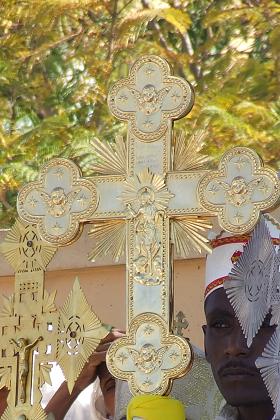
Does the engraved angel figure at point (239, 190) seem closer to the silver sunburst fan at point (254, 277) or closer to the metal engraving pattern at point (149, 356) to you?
the silver sunburst fan at point (254, 277)

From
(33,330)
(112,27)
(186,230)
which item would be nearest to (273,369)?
(186,230)

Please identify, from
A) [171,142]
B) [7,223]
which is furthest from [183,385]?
[7,223]

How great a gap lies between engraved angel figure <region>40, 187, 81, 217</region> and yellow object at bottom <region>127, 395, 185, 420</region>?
505 millimetres

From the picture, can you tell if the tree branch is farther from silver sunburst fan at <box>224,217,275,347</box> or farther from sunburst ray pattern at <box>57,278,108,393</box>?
silver sunburst fan at <box>224,217,275,347</box>

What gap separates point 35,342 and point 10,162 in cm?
345

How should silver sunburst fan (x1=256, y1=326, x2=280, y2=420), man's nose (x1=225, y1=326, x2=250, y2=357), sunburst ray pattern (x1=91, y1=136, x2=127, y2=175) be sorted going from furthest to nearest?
man's nose (x1=225, y1=326, x2=250, y2=357) < sunburst ray pattern (x1=91, y1=136, x2=127, y2=175) < silver sunburst fan (x1=256, y1=326, x2=280, y2=420)

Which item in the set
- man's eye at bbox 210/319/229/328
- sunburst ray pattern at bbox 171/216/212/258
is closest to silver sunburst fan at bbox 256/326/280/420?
sunburst ray pattern at bbox 171/216/212/258

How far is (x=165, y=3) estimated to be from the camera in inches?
344

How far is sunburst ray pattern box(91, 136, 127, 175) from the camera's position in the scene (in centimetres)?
487

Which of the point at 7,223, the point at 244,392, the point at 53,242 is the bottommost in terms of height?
the point at 244,392

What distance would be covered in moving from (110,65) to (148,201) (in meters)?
3.87

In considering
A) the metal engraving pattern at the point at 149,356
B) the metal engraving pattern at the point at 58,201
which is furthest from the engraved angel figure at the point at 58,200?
the metal engraving pattern at the point at 149,356

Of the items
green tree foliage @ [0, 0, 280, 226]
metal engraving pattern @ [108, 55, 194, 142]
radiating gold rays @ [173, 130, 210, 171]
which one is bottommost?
radiating gold rays @ [173, 130, 210, 171]

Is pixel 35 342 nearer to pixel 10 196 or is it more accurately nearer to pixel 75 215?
pixel 75 215
